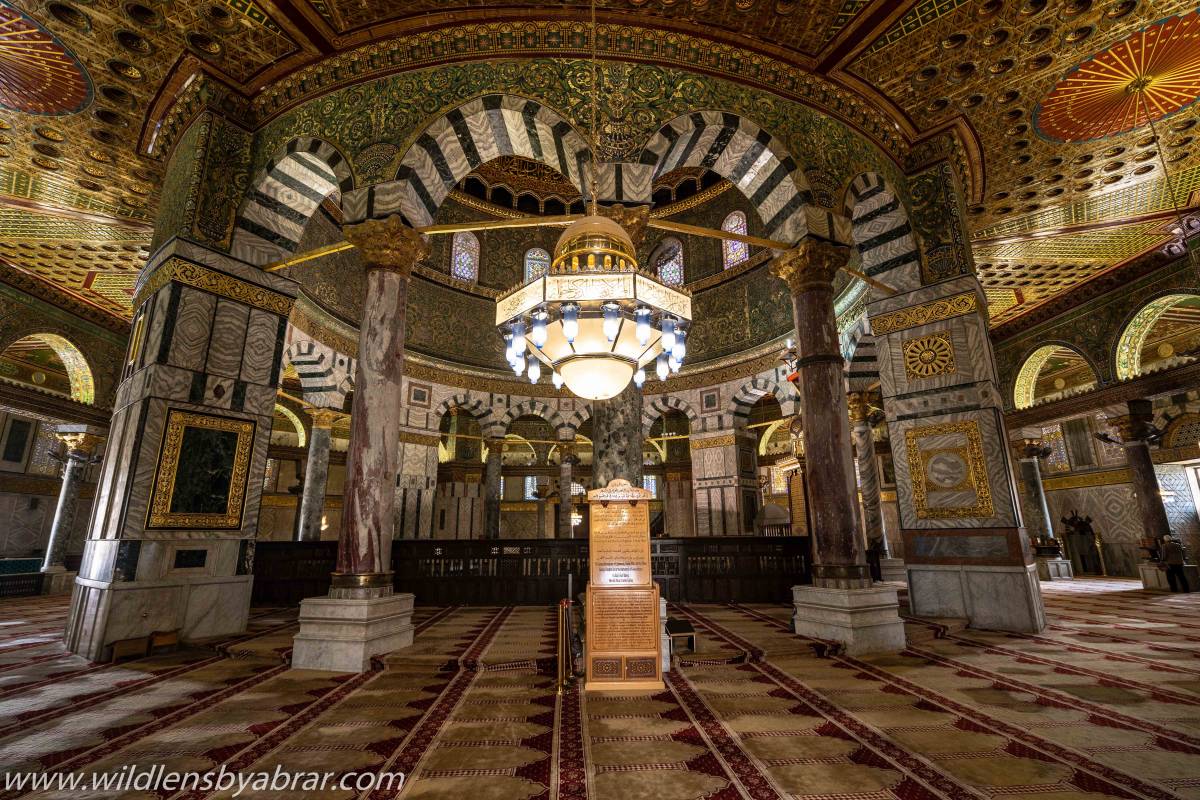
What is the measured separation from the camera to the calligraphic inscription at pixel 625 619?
148 inches

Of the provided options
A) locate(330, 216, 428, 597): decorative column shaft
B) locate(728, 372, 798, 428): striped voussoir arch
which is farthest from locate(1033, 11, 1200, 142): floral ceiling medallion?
locate(330, 216, 428, 597): decorative column shaft

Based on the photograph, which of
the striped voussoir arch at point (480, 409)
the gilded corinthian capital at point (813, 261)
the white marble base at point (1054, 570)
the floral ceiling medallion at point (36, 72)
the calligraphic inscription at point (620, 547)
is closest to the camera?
the calligraphic inscription at point (620, 547)

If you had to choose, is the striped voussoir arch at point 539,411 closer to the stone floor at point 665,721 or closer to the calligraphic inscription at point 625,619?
the stone floor at point 665,721

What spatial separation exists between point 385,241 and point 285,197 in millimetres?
2262

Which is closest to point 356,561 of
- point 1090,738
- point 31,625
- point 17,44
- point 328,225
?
point 1090,738

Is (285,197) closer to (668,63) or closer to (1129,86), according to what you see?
(668,63)

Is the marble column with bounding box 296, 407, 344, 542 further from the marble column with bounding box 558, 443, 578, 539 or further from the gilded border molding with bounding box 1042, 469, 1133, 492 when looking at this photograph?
the gilded border molding with bounding box 1042, 469, 1133, 492

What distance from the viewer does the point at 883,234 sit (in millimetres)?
7469

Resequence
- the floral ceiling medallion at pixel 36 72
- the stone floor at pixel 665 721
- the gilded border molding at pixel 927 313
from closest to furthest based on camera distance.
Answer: the stone floor at pixel 665 721
the floral ceiling medallion at pixel 36 72
the gilded border molding at pixel 927 313

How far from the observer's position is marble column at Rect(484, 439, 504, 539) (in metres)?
14.5

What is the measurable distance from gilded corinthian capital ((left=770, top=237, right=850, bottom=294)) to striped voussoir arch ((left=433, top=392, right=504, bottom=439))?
9.72m

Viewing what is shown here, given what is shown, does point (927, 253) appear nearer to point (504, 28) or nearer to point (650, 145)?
point (650, 145)

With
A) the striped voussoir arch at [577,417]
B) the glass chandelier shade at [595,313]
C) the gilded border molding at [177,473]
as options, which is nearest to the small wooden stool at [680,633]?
the glass chandelier shade at [595,313]

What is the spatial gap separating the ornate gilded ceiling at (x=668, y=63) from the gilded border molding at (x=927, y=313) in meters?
1.90
